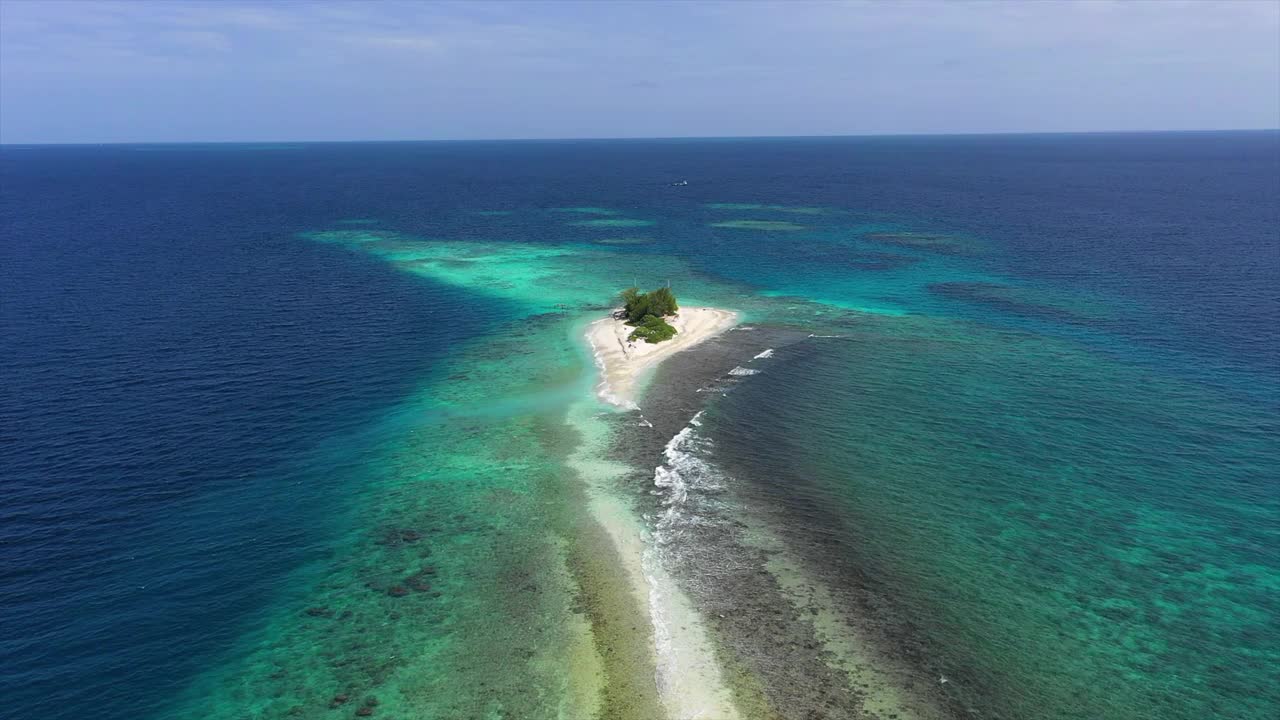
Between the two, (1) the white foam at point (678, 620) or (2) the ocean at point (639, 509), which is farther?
(2) the ocean at point (639, 509)

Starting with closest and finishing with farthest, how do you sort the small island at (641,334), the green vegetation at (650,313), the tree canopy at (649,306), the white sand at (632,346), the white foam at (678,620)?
the white foam at (678,620), the white sand at (632,346), the small island at (641,334), the green vegetation at (650,313), the tree canopy at (649,306)

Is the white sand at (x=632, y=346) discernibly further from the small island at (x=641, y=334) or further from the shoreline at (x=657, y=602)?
A: the shoreline at (x=657, y=602)

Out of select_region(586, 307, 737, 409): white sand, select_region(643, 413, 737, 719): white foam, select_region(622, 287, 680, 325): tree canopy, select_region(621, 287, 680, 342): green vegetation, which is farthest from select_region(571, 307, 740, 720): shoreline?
select_region(622, 287, 680, 325): tree canopy

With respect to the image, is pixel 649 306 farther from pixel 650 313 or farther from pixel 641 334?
pixel 641 334

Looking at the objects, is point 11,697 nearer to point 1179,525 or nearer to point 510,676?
point 510,676

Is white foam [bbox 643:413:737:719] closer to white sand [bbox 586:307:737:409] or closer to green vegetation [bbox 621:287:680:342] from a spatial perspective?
white sand [bbox 586:307:737:409]

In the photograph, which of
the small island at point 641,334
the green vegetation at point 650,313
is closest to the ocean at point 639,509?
the small island at point 641,334

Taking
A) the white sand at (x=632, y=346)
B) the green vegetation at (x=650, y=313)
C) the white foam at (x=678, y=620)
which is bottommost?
the white foam at (x=678, y=620)
